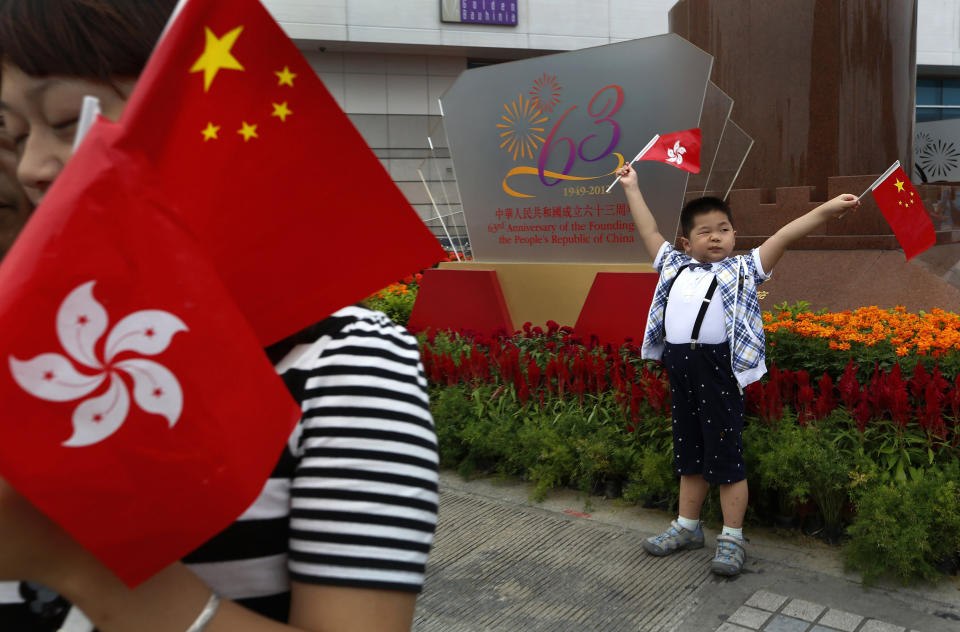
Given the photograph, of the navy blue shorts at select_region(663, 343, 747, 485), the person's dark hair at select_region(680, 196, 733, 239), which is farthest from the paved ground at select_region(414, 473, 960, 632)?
the person's dark hair at select_region(680, 196, 733, 239)

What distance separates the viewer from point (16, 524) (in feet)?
2.06

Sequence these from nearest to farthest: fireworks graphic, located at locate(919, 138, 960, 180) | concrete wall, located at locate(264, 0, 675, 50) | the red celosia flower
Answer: the red celosia flower < concrete wall, located at locate(264, 0, 675, 50) < fireworks graphic, located at locate(919, 138, 960, 180)

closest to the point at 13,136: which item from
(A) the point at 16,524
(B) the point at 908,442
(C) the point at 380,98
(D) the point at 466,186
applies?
(A) the point at 16,524

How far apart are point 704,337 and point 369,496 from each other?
2961 mm

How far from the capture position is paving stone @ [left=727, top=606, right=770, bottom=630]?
10.2 feet

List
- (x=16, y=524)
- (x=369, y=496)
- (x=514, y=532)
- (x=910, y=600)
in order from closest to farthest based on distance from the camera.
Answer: (x=16, y=524) < (x=369, y=496) < (x=910, y=600) < (x=514, y=532)

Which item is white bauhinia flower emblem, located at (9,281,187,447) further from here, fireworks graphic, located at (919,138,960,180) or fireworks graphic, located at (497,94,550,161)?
fireworks graphic, located at (919,138,960,180)

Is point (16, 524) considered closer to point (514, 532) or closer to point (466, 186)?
point (514, 532)

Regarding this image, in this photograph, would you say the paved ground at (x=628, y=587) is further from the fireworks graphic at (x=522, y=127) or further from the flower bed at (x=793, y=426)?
the fireworks graphic at (x=522, y=127)

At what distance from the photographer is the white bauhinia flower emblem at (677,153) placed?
491 centimetres

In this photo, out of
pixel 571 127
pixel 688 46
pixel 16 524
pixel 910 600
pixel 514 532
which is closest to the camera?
pixel 16 524

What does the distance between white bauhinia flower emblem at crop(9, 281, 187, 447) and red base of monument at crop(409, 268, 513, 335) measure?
5.83m

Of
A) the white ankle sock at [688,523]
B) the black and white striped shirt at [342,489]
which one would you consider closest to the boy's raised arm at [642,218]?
the white ankle sock at [688,523]

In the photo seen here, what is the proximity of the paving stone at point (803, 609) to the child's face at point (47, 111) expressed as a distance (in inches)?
122
